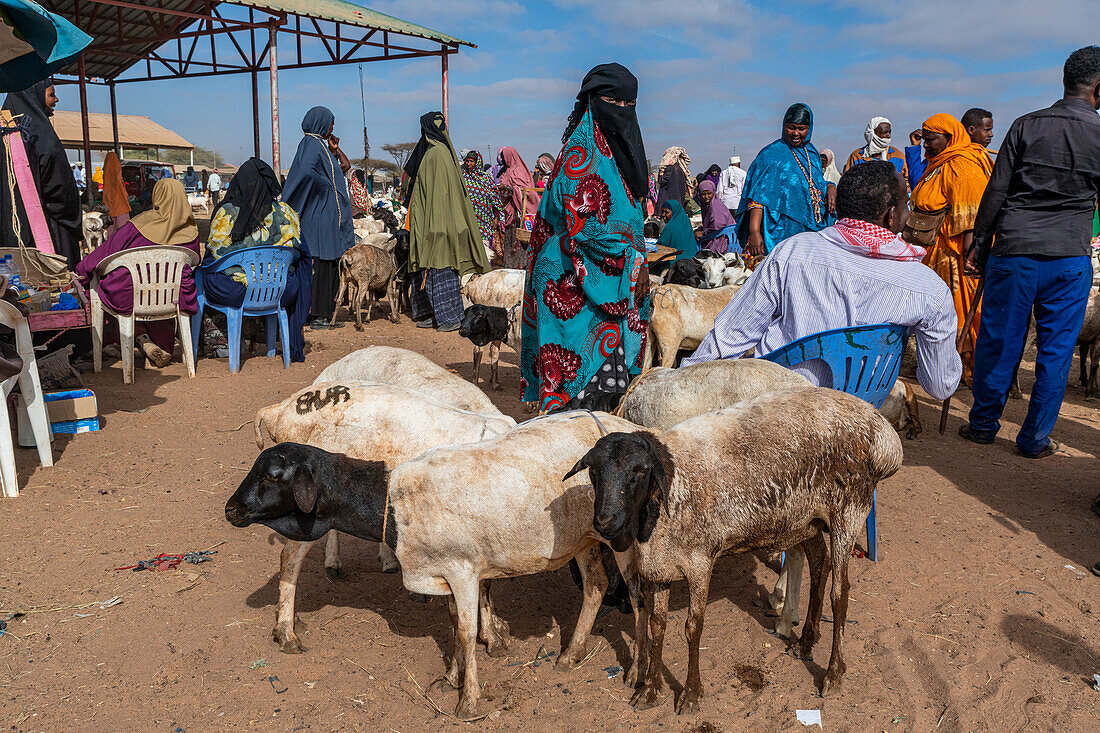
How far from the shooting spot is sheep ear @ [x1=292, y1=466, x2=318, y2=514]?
9.67 ft

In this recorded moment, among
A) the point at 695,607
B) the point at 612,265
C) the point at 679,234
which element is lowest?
the point at 695,607

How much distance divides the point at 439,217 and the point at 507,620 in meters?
7.64

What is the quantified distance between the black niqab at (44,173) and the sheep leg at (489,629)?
21.2ft

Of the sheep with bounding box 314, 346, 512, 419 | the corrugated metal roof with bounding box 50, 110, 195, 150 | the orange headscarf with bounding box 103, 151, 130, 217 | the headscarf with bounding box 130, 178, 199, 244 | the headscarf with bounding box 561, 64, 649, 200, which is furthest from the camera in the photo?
the corrugated metal roof with bounding box 50, 110, 195, 150

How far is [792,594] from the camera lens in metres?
3.57

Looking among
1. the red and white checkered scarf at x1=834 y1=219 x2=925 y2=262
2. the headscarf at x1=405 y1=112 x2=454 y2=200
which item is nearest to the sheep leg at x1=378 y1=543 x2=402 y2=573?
the red and white checkered scarf at x1=834 y1=219 x2=925 y2=262

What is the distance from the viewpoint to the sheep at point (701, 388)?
143 inches

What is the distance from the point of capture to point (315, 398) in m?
3.58

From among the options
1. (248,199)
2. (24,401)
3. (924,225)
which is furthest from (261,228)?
(924,225)

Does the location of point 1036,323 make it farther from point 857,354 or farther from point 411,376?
point 411,376

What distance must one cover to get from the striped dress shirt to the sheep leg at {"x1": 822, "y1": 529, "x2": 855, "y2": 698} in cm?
100

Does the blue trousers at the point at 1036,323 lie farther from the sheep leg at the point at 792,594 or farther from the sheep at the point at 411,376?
the sheep at the point at 411,376

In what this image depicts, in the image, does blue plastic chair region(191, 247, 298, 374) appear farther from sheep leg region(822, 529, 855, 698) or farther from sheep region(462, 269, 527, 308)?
sheep leg region(822, 529, 855, 698)

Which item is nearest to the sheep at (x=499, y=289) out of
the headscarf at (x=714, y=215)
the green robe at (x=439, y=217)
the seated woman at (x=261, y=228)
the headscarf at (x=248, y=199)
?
the green robe at (x=439, y=217)
